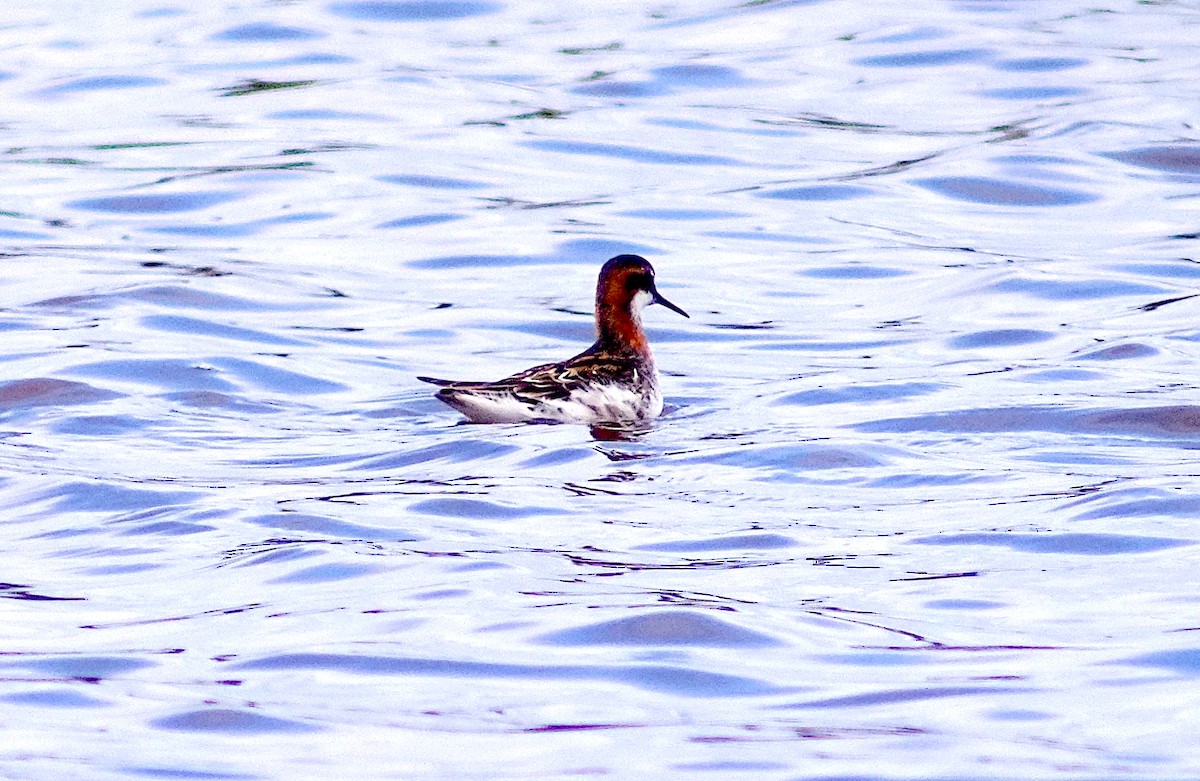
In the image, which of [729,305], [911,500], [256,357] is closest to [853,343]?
[729,305]

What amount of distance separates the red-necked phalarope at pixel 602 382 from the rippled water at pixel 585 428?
0.16 m

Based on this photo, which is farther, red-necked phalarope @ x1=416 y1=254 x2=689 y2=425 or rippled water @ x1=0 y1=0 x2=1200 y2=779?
Result: red-necked phalarope @ x1=416 y1=254 x2=689 y2=425

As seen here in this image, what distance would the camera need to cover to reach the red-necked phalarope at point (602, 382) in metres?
11.3

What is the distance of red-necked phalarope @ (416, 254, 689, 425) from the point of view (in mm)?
11320

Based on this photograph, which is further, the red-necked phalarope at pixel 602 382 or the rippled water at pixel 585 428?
the red-necked phalarope at pixel 602 382

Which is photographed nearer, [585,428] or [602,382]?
[585,428]

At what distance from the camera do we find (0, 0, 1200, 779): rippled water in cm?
659

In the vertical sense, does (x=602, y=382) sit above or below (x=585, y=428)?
above

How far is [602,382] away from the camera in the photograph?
11.9 metres

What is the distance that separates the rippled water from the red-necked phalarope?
0.53 ft

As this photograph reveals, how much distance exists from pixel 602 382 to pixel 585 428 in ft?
0.88

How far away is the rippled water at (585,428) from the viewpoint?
659 centimetres

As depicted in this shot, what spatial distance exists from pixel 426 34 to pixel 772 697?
1728cm

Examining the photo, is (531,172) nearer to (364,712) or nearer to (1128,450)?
(1128,450)
